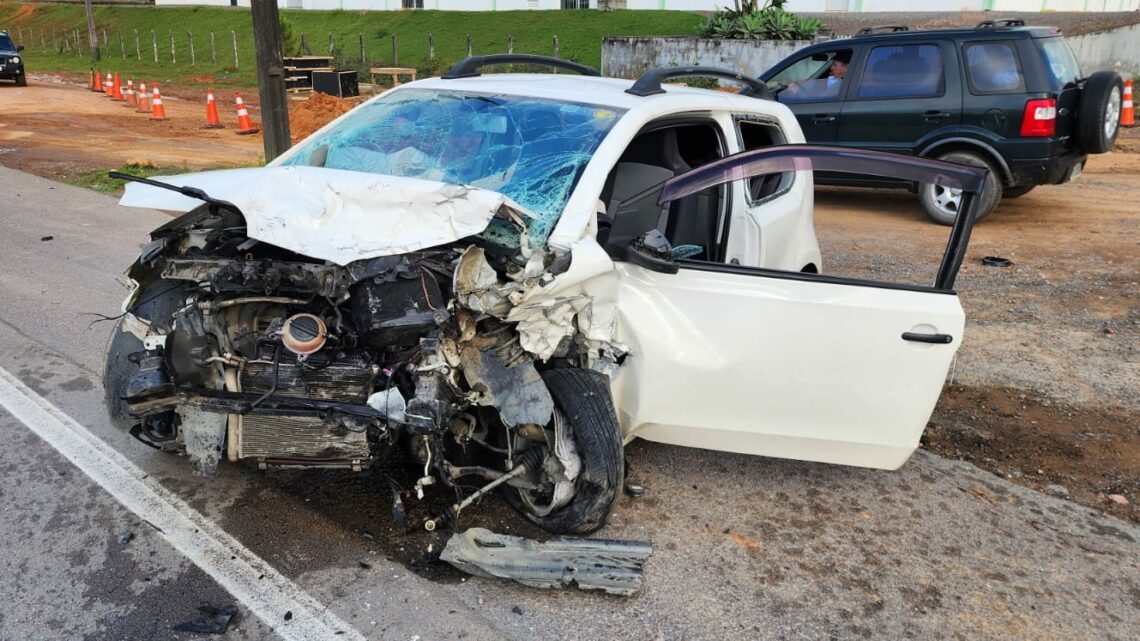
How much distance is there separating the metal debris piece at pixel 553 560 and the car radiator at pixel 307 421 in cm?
54

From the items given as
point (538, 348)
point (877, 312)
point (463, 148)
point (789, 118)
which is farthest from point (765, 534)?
point (789, 118)

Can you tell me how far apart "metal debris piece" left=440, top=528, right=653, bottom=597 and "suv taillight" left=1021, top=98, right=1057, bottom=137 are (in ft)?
24.5

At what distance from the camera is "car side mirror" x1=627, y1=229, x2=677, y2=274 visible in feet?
11.5

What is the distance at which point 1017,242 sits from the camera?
8.73 m

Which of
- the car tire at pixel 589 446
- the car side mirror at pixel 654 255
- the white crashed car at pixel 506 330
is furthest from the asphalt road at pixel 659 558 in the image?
the car side mirror at pixel 654 255

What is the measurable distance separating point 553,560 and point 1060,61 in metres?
8.47

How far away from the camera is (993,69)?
887cm

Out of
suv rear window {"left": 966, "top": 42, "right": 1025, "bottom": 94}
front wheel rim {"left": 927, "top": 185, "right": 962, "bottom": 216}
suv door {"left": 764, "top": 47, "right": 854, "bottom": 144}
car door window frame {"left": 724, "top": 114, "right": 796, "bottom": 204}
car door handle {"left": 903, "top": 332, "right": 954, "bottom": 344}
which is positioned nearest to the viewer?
car door handle {"left": 903, "top": 332, "right": 954, "bottom": 344}

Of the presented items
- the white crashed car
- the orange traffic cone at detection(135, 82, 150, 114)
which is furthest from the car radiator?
the orange traffic cone at detection(135, 82, 150, 114)

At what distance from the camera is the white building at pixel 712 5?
29.3m

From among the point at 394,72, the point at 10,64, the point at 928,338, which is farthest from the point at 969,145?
the point at 10,64

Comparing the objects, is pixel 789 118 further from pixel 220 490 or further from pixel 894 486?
pixel 220 490

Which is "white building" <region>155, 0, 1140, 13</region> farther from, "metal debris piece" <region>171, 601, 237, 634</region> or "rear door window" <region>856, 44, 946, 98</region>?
"metal debris piece" <region>171, 601, 237, 634</region>

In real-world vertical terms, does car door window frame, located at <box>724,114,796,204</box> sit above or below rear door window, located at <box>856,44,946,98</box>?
below
